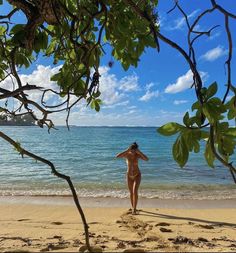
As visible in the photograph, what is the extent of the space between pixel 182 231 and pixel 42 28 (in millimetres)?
5298

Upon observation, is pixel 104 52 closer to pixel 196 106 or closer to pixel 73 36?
pixel 73 36

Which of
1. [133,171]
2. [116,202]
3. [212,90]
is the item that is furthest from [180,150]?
[116,202]

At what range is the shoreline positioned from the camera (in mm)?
10883

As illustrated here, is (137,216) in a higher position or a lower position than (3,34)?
lower

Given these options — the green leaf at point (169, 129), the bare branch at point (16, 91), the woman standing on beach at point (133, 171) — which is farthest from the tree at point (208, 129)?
the woman standing on beach at point (133, 171)

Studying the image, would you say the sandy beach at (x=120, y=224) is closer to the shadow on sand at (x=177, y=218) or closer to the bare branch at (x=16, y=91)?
the shadow on sand at (x=177, y=218)

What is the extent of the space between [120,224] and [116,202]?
364 cm

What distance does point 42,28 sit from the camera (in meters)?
2.40

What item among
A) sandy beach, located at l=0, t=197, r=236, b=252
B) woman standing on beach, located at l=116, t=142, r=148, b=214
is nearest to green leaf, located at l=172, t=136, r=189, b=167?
sandy beach, located at l=0, t=197, r=236, b=252

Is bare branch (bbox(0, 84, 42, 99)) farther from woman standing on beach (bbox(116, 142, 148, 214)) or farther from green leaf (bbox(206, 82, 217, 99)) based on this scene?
woman standing on beach (bbox(116, 142, 148, 214))

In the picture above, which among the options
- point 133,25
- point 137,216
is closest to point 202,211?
point 137,216

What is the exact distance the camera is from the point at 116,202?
11398 mm

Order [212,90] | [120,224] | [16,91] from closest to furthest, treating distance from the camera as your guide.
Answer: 1. [212,90]
2. [16,91]
3. [120,224]

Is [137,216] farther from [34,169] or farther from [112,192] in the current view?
[34,169]
